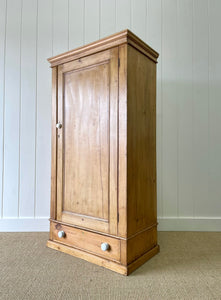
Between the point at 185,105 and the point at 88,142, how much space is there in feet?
3.43

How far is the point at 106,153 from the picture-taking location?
128 centimetres

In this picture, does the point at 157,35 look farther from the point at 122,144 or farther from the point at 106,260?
the point at 106,260

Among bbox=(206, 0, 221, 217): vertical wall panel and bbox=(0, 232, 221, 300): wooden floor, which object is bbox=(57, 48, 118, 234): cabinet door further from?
bbox=(206, 0, 221, 217): vertical wall panel

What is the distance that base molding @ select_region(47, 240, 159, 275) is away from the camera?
118 cm

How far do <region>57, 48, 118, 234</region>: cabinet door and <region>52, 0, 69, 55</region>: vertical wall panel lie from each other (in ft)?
1.85

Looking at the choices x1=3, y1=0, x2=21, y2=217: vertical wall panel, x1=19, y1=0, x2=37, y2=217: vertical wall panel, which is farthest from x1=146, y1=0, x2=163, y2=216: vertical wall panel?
x1=3, y1=0, x2=21, y2=217: vertical wall panel

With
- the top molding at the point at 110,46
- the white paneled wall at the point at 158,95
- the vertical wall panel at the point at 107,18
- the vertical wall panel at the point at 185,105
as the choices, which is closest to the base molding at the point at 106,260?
the white paneled wall at the point at 158,95

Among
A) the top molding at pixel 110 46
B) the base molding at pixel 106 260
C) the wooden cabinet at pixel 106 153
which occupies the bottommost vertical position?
the base molding at pixel 106 260

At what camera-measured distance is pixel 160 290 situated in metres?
1.04

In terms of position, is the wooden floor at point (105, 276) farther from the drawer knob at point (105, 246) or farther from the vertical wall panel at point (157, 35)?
the vertical wall panel at point (157, 35)

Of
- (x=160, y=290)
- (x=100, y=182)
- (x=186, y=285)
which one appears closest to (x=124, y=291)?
(x=160, y=290)

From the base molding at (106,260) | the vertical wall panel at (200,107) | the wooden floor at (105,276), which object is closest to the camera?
the wooden floor at (105,276)

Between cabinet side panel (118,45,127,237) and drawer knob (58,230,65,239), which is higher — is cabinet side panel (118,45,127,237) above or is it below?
above

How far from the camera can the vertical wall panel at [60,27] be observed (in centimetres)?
193
